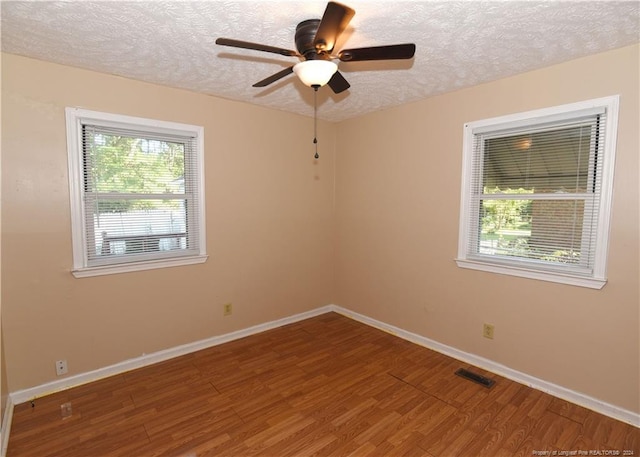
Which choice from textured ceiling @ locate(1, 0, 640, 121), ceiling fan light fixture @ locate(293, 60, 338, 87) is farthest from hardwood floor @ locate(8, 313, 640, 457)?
textured ceiling @ locate(1, 0, 640, 121)

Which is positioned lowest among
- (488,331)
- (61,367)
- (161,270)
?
(61,367)

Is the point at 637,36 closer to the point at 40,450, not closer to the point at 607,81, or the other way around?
the point at 607,81

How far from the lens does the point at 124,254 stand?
281 centimetres

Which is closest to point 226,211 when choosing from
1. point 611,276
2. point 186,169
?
point 186,169

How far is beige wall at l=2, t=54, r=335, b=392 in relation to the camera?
233 centimetres

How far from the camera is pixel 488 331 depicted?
9.39 ft

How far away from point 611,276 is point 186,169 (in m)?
3.45

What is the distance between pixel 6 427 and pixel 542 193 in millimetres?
3970

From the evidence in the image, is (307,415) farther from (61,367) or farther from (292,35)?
(292,35)

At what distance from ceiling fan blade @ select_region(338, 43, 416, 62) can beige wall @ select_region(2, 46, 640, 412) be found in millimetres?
1442

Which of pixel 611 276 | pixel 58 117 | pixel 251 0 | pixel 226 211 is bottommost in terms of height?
pixel 611 276

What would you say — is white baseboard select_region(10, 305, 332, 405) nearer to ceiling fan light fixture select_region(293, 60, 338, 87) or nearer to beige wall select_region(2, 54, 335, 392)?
beige wall select_region(2, 54, 335, 392)

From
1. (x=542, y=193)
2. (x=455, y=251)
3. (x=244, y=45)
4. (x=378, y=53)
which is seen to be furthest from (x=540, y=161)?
(x=244, y=45)

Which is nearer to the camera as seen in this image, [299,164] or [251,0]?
[251,0]
